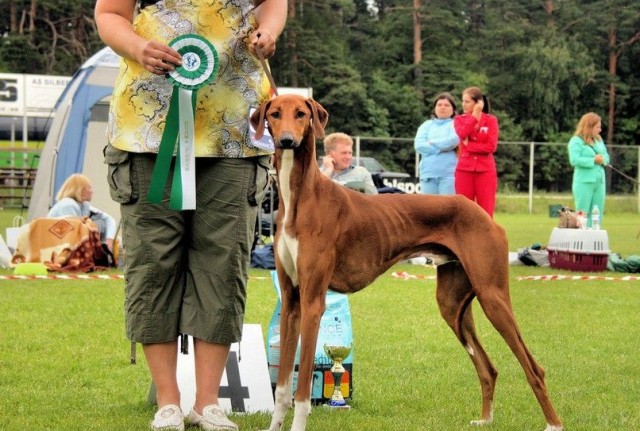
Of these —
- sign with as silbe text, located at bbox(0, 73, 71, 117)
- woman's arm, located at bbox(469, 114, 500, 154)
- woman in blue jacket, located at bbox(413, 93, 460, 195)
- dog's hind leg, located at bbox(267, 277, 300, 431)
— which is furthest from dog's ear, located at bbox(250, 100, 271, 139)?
sign with as silbe text, located at bbox(0, 73, 71, 117)

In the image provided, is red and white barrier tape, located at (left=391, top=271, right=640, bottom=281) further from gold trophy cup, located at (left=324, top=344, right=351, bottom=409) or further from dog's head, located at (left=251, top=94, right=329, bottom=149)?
dog's head, located at (left=251, top=94, right=329, bottom=149)

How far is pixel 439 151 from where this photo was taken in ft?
34.7

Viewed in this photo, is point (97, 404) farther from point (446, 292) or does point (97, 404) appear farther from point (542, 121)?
point (542, 121)

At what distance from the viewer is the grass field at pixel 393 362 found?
4.05 metres

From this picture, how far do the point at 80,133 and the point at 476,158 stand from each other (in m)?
5.17

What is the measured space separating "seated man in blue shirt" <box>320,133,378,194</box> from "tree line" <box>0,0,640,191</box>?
1077 inches

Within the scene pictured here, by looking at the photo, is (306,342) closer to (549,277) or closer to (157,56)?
(157,56)

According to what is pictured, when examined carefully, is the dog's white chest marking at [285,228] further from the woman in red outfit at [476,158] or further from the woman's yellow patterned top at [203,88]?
the woman in red outfit at [476,158]

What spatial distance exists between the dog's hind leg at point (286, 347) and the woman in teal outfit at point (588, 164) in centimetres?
918

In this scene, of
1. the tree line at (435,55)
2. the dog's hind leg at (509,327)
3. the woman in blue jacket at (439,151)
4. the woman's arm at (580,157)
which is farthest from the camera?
the tree line at (435,55)

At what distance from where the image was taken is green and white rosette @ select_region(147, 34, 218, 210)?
3.52 m

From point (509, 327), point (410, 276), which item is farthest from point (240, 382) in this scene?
Answer: point (410, 276)

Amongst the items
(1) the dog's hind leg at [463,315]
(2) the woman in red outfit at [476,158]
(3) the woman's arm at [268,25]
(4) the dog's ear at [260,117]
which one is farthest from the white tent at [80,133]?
(4) the dog's ear at [260,117]

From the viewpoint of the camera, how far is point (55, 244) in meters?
9.96
